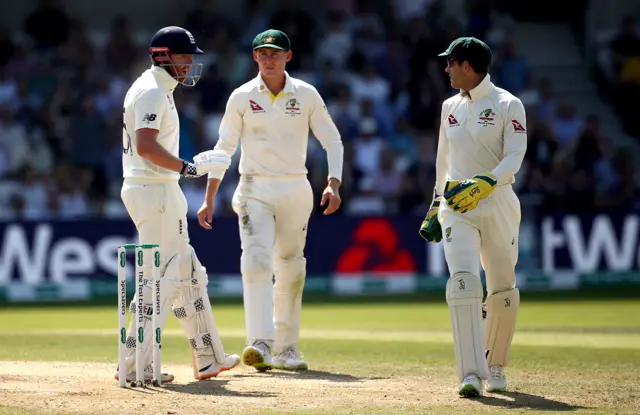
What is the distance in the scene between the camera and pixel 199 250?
1630 centimetres

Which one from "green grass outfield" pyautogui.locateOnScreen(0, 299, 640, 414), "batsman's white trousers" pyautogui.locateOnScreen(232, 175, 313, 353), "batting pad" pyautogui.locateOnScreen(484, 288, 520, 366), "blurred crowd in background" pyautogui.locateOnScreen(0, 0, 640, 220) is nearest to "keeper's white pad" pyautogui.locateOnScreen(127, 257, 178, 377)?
"green grass outfield" pyautogui.locateOnScreen(0, 299, 640, 414)

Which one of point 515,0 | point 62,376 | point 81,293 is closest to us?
point 62,376

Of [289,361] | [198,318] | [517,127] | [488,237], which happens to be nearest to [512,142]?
[517,127]

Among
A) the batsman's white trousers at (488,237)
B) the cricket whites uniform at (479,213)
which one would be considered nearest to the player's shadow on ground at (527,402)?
the cricket whites uniform at (479,213)

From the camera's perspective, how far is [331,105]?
18703 mm

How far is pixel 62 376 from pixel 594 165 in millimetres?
12049

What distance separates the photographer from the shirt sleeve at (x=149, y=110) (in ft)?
24.2

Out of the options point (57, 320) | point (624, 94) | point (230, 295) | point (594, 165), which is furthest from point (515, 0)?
point (57, 320)

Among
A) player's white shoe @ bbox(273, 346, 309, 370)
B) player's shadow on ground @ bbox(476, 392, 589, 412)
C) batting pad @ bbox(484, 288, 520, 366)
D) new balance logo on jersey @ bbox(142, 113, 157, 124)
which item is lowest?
player's shadow on ground @ bbox(476, 392, 589, 412)

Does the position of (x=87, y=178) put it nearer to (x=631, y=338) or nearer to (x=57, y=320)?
(x=57, y=320)

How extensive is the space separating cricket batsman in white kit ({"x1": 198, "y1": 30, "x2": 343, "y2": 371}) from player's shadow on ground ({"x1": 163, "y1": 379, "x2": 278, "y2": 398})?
0.96 metres

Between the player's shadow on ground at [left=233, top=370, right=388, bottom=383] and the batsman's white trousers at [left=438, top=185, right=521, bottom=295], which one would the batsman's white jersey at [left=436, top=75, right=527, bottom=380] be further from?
the player's shadow on ground at [left=233, top=370, right=388, bottom=383]

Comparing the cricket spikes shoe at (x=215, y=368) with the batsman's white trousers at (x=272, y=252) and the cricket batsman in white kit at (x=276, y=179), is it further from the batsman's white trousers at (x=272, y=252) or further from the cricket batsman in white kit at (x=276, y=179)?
the cricket batsman in white kit at (x=276, y=179)

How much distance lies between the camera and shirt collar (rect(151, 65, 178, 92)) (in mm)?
7612
